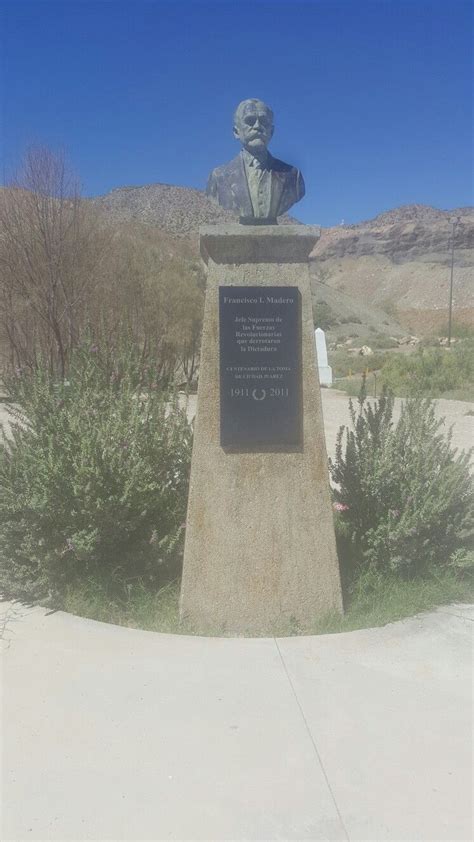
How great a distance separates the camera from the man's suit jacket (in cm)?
428

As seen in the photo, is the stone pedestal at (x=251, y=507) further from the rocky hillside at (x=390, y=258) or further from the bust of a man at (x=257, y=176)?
the rocky hillside at (x=390, y=258)

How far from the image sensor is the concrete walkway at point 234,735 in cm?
252

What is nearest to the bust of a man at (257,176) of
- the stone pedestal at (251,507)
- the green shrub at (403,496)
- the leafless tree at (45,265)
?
the stone pedestal at (251,507)

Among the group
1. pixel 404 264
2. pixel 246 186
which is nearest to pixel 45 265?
pixel 246 186

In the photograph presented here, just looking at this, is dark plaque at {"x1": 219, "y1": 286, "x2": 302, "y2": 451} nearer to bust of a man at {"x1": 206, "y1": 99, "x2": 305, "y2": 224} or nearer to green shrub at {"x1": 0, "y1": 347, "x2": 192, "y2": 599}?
bust of a man at {"x1": 206, "y1": 99, "x2": 305, "y2": 224}

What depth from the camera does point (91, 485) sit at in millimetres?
4391

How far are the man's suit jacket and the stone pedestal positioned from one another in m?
0.32

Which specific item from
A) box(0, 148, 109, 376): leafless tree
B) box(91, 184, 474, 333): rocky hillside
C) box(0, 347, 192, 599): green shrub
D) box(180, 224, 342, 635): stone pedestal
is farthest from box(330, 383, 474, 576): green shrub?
box(91, 184, 474, 333): rocky hillside

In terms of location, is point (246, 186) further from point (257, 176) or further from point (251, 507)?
point (251, 507)

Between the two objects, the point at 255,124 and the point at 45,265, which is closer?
the point at 255,124

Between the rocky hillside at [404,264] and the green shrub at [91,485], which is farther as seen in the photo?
the rocky hillside at [404,264]

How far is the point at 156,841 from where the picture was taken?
7.88 ft

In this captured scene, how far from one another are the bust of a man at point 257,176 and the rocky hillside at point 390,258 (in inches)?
2306

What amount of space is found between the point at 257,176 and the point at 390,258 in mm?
116659
